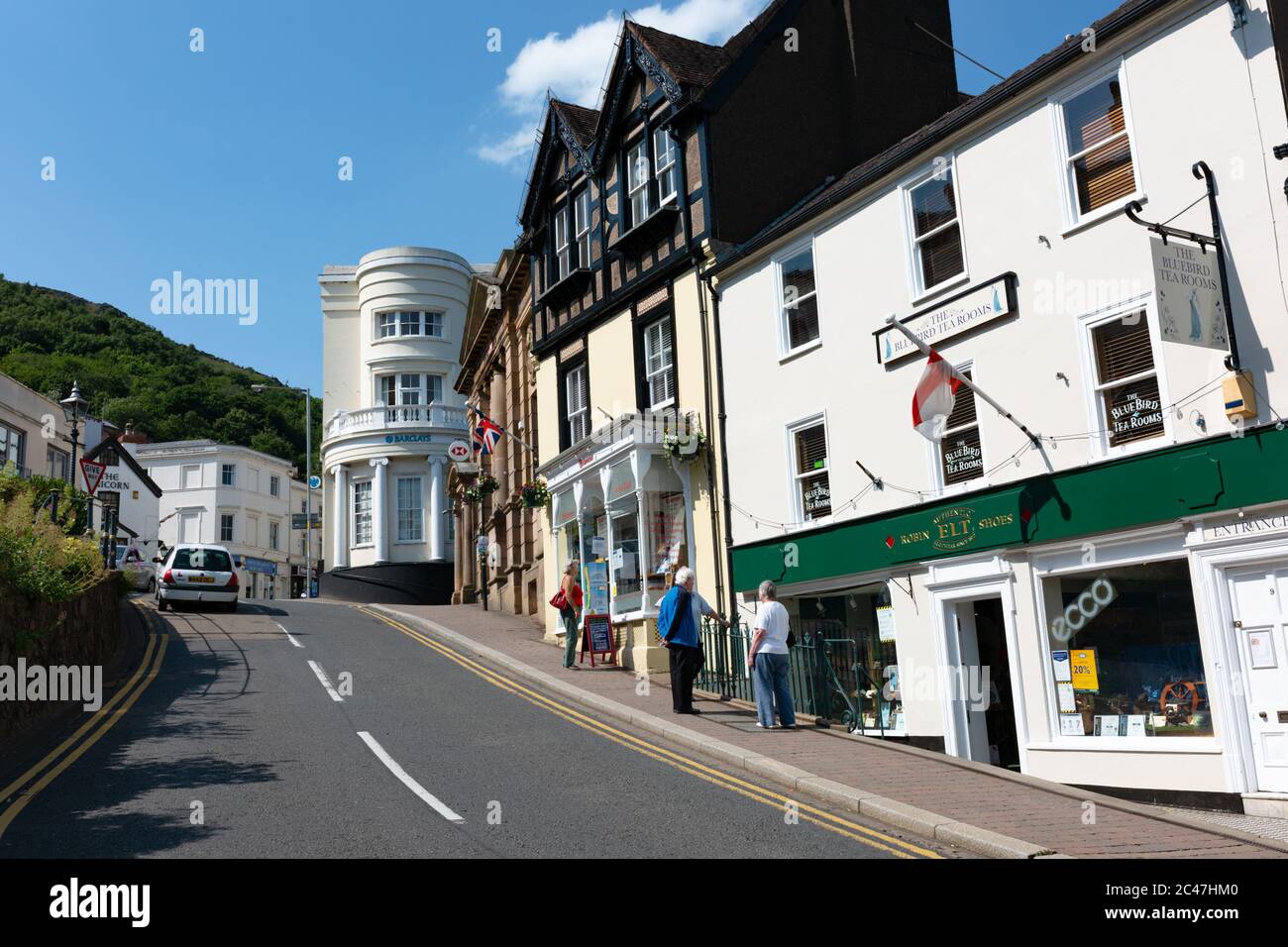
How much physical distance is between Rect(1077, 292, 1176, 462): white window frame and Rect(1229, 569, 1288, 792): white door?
5.88 feet

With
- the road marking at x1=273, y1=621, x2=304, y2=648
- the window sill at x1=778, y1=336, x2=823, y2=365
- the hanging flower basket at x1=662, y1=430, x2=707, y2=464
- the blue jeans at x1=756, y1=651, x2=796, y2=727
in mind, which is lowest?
the blue jeans at x1=756, y1=651, x2=796, y2=727

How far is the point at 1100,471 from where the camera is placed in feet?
40.7

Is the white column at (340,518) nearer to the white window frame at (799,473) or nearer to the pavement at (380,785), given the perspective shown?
the pavement at (380,785)

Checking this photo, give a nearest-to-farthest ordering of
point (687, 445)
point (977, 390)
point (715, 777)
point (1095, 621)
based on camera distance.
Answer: point (715, 777)
point (1095, 621)
point (977, 390)
point (687, 445)

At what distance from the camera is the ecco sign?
12648 mm

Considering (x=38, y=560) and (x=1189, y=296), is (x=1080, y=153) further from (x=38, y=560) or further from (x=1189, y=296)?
(x=38, y=560)

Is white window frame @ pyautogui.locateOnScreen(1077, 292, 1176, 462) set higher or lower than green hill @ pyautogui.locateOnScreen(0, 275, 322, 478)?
lower

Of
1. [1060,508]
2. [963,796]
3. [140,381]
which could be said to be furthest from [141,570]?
[140,381]

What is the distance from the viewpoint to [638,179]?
23.0 meters

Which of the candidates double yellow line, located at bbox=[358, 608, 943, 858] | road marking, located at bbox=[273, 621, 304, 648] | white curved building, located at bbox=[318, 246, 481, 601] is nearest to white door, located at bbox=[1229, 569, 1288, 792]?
double yellow line, located at bbox=[358, 608, 943, 858]

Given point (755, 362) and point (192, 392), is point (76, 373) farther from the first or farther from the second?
point (755, 362)

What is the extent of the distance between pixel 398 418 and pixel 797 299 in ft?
105

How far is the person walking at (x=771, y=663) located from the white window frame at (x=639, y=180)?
1046 centimetres

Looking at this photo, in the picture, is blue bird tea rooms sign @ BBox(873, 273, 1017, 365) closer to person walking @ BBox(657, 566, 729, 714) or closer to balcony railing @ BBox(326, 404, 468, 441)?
person walking @ BBox(657, 566, 729, 714)
